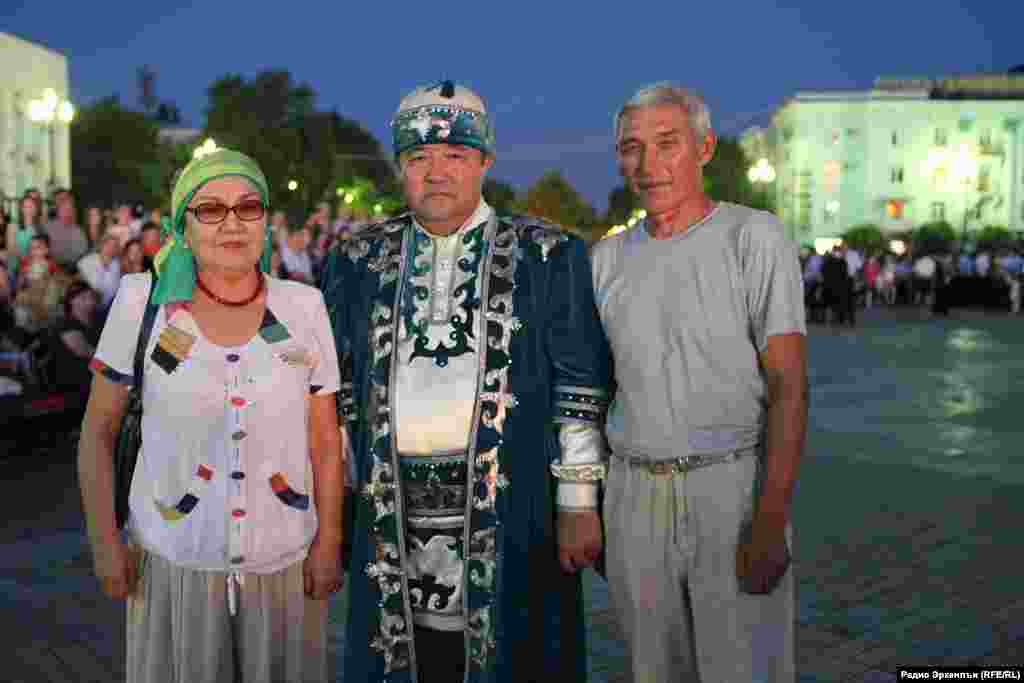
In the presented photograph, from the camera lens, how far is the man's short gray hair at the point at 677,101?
140 inches

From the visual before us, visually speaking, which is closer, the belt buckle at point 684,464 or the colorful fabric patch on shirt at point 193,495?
the colorful fabric patch on shirt at point 193,495

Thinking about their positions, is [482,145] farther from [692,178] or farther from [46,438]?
[46,438]

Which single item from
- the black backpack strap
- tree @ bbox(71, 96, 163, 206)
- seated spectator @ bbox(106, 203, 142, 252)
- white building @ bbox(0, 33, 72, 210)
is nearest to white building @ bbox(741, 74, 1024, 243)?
tree @ bbox(71, 96, 163, 206)

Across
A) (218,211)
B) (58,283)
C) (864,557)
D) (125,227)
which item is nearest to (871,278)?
(125,227)

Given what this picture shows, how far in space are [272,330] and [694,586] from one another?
145 centimetres

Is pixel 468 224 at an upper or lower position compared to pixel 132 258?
lower

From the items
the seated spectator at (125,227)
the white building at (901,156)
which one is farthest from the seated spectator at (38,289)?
the white building at (901,156)

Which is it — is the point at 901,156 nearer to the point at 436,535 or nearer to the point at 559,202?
the point at 559,202

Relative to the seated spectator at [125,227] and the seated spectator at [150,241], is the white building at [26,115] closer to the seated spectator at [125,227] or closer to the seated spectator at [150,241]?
the seated spectator at [125,227]

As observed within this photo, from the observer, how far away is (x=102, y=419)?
3305 mm

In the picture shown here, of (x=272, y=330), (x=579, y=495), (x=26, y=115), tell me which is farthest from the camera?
(x=26, y=115)

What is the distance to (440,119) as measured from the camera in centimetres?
372

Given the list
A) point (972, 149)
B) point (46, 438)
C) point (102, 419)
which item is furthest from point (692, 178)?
point (972, 149)

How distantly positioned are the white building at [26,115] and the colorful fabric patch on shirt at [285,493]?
34.2m
